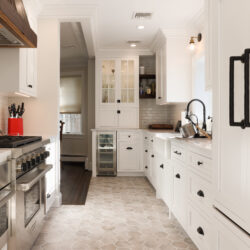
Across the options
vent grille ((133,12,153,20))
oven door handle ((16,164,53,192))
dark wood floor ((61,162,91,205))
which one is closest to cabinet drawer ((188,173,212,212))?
oven door handle ((16,164,53,192))

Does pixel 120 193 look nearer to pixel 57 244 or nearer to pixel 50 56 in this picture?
pixel 57 244

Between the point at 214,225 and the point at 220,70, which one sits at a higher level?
the point at 220,70

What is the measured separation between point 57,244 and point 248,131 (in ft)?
6.31

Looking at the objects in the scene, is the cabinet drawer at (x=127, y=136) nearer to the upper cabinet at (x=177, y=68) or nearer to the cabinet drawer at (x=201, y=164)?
the upper cabinet at (x=177, y=68)

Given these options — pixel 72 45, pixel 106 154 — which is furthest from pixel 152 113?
pixel 72 45

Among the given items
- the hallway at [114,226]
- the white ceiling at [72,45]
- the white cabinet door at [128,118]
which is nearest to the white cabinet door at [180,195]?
the hallway at [114,226]

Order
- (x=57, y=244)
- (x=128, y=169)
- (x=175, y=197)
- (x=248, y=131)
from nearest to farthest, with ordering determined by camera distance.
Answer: (x=248, y=131) → (x=57, y=244) → (x=175, y=197) → (x=128, y=169)

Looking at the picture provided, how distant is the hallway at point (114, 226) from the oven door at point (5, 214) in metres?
0.69

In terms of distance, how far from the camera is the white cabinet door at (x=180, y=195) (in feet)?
7.40

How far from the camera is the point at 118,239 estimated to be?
226 cm

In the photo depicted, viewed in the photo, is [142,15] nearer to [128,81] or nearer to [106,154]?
[128,81]

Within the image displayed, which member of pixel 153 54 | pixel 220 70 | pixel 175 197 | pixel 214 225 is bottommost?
pixel 175 197

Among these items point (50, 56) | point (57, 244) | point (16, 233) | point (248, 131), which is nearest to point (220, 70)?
point (248, 131)

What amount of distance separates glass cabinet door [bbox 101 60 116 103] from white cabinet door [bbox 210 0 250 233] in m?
3.87
